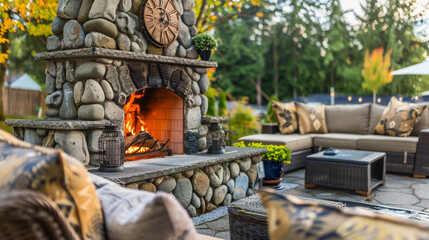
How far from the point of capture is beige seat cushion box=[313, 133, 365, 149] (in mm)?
5473

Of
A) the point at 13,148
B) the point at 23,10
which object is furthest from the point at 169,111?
the point at 13,148

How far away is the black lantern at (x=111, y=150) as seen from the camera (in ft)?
9.25

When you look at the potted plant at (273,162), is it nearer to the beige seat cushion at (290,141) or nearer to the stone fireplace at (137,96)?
the stone fireplace at (137,96)

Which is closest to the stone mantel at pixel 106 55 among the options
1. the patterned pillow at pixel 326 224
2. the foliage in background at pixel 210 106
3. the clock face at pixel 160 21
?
Answer: the clock face at pixel 160 21

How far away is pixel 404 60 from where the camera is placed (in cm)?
1655

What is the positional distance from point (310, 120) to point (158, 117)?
9.85 ft

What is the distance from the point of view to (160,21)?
11.5 feet

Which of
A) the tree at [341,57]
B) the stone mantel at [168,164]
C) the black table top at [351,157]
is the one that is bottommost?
the black table top at [351,157]

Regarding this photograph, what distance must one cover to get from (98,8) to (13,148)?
→ 2.26 m

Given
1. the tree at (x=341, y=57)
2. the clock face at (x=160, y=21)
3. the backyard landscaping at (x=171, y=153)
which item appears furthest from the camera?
the tree at (x=341, y=57)

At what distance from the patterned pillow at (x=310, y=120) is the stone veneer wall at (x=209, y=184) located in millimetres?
2066

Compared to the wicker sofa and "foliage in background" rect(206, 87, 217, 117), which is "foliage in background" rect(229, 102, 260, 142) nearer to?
"foliage in background" rect(206, 87, 217, 117)

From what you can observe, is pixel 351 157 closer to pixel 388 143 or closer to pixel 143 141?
pixel 388 143

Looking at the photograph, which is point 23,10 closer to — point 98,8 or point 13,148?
point 98,8
